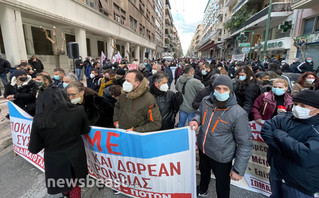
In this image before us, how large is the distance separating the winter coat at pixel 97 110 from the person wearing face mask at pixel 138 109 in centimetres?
68

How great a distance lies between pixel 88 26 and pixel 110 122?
13.4 m

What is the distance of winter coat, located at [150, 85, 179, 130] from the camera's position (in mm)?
2865

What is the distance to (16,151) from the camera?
3488 millimetres

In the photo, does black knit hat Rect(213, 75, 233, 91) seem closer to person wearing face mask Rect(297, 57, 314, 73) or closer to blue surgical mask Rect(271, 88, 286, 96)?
blue surgical mask Rect(271, 88, 286, 96)

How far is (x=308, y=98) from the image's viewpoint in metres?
1.51

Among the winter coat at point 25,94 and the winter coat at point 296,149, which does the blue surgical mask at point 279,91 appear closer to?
the winter coat at point 296,149

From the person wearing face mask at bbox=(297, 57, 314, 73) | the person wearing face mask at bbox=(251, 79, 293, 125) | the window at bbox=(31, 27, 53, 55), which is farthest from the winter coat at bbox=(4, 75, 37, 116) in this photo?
the person wearing face mask at bbox=(297, 57, 314, 73)

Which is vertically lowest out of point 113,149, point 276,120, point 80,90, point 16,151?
point 16,151

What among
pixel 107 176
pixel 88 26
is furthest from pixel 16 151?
pixel 88 26

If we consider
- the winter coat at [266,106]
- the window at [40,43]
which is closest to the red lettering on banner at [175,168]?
the winter coat at [266,106]

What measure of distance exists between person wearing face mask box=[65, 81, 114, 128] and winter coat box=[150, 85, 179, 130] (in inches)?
36.2

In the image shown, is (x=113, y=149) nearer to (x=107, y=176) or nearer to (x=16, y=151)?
(x=107, y=176)

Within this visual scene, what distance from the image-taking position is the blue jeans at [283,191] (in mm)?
1606

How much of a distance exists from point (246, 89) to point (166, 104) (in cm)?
179
